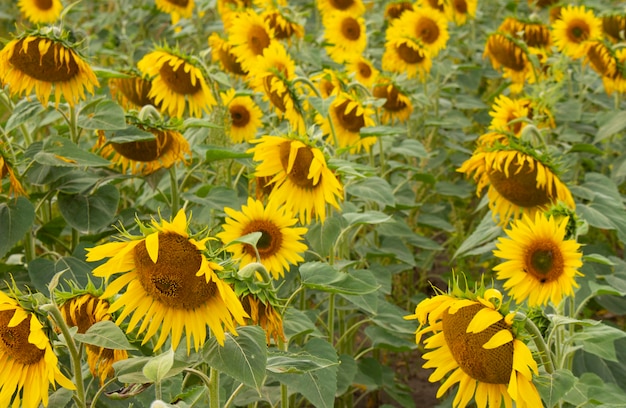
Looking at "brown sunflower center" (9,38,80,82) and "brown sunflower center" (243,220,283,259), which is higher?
"brown sunflower center" (9,38,80,82)

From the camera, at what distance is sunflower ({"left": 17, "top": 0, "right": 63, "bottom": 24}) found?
392cm

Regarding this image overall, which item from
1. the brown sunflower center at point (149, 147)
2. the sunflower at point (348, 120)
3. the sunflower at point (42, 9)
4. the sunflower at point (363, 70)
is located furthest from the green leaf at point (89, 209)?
the sunflower at point (42, 9)

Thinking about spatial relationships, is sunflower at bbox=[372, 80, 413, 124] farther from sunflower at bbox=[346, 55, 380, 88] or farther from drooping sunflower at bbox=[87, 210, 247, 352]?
drooping sunflower at bbox=[87, 210, 247, 352]

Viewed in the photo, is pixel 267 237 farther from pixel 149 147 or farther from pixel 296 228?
pixel 149 147

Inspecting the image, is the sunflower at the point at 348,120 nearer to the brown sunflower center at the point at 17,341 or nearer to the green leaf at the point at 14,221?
the green leaf at the point at 14,221

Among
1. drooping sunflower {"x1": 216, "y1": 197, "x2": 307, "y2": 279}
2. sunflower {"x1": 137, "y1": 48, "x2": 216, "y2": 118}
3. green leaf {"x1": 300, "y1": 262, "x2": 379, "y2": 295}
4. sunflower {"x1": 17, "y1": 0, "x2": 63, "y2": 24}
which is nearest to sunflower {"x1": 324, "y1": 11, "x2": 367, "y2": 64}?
sunflower {"x1": 137, "y1": 48, "x2": 216, "y2": 118}

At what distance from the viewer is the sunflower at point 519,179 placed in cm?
188

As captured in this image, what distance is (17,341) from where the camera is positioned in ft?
3.82

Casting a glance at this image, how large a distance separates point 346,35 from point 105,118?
1.61m

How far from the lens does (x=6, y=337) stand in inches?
45.8

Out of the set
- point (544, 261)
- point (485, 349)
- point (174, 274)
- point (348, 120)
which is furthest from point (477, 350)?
point (348, 120)

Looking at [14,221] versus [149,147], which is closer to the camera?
[14,221]

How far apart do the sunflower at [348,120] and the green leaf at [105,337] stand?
1211mm

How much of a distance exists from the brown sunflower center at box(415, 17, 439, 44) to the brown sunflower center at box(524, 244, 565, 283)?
1711mm
